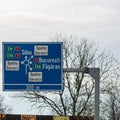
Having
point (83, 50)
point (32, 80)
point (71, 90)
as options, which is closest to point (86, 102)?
point (71, 90)

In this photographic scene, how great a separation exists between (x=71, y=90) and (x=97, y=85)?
20685 millimetres

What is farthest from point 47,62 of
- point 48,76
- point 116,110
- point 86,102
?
point 116,110

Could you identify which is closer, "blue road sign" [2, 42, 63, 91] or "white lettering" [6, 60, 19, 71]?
"blue road sign" [2, 42, 63, 91]

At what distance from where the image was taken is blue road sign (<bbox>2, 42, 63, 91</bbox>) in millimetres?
25719

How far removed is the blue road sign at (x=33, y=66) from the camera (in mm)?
25719

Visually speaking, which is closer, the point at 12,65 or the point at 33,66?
the point at 33,66

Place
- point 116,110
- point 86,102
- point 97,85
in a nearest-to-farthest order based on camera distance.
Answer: point 97,85 < point 86,102 < point 116,110

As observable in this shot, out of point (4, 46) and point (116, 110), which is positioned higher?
point (4, 46)

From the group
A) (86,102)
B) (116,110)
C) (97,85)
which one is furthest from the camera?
(116,110)

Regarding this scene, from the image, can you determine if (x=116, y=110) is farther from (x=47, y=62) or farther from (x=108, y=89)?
(x=47, y=62)

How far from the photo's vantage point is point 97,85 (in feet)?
81.5

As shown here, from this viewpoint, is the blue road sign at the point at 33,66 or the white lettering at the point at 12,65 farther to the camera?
the white lettering at the point at 12,65

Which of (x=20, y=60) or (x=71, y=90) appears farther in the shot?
(x=71, y=90)

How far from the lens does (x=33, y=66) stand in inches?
1012
